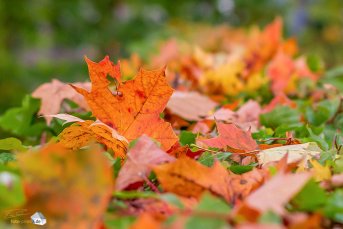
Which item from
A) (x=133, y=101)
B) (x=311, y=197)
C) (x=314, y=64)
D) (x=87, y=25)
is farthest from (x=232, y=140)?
(x=87, y=25)

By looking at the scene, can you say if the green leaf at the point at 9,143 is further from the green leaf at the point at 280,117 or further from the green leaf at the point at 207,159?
the green leaf at the point at 280,117

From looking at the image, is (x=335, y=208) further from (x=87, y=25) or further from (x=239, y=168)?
(x=87, y=25)

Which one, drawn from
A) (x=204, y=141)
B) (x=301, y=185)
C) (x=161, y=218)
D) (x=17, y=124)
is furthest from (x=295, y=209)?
(x=17, y=124)

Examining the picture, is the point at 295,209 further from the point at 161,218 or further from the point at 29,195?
the point at 29,195

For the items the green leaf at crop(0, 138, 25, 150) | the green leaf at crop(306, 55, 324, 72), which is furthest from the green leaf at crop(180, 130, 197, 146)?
the green leaf at crop(306, 55, 324, 72)

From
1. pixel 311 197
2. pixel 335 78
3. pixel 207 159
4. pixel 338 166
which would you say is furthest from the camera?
pixel 335 78

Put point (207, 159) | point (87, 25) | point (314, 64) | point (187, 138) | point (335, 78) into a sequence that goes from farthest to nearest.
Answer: point (87, 25), point (314, 64), point (335, 78), point (187, 138), point (207, 159)
